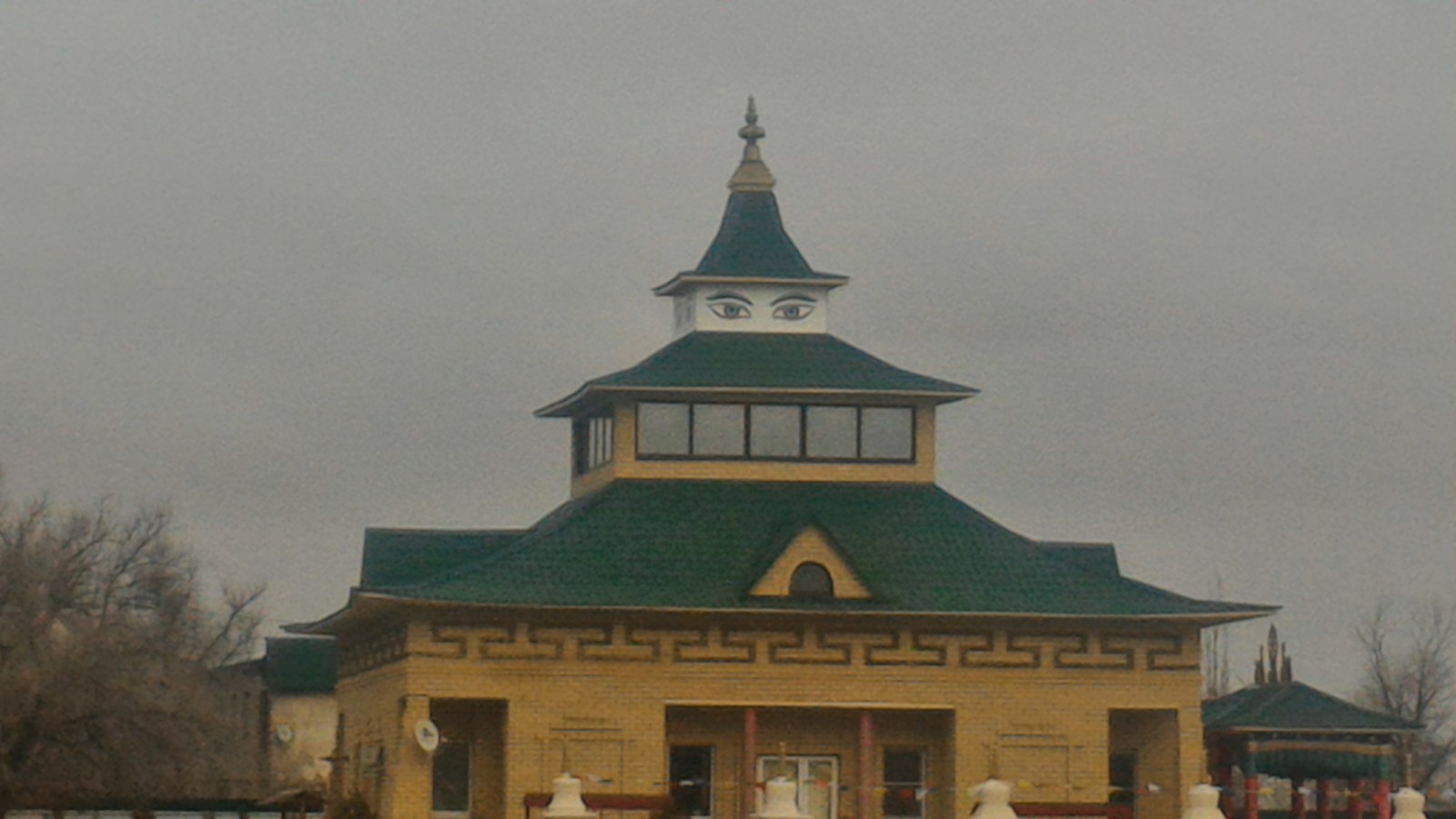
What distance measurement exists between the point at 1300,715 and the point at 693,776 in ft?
39.6

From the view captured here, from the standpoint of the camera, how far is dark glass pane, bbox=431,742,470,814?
5562 cm

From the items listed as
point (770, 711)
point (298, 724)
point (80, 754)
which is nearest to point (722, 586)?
point (770, 711)

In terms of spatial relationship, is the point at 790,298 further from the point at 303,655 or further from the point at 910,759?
the point at 303,655

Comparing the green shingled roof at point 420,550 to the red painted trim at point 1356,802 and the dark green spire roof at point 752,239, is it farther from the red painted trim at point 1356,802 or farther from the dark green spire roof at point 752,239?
the red painted trim at point 1356,802

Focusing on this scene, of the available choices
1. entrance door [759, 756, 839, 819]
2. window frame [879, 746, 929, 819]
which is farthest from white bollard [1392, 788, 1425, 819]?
entrance door [759, 756, 839, 819]

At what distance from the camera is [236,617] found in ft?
366

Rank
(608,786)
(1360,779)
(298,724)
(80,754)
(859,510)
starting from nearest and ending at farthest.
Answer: (608,786), (859,510), (1360,779), (80,754), (298,724)

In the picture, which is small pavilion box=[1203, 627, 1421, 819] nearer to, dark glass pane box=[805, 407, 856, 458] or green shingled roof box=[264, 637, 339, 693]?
dark glass pane box=[805, 407, 856, 458]

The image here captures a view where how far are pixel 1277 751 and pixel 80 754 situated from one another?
26623 mm

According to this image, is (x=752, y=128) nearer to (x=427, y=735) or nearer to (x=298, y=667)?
(x=427, y=735)

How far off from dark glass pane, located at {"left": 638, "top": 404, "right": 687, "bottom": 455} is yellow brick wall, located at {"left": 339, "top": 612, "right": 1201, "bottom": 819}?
4773 mm

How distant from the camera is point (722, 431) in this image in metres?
57.9

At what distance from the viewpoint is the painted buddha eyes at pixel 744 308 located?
5984cm

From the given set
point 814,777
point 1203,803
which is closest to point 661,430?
point 814,777
